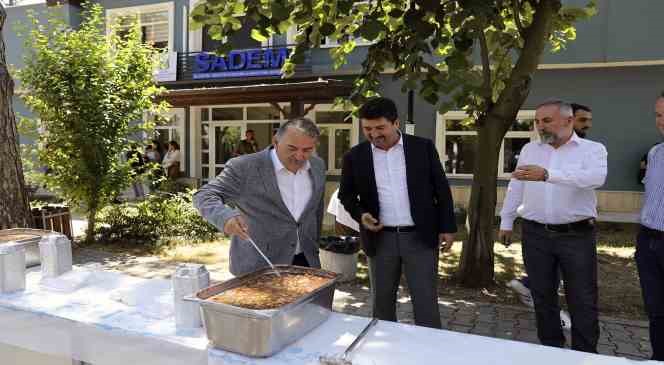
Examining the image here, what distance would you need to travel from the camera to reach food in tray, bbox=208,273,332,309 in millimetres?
1723

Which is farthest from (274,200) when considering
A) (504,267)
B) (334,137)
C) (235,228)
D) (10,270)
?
(334,137)

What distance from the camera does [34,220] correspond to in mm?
7199

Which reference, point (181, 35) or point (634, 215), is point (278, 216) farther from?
point (181, 35)

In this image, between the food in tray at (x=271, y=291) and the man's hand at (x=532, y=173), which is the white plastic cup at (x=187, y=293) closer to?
the food in tray at (x=271, y=291)

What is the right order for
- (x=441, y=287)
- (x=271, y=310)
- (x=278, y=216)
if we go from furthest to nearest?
(x=441, y=287) < (x=278, y=216) < (x=271, y=310)

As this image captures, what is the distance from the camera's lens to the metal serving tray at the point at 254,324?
1.58 metres

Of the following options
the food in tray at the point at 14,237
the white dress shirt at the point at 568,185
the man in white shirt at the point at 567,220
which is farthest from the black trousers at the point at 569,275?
the food in tray at the point at 14,237

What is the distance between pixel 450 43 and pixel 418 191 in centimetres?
308

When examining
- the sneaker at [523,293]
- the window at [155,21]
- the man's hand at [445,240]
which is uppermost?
the window at [155,21]

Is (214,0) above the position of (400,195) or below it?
above

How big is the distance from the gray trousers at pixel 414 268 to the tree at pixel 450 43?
176cm

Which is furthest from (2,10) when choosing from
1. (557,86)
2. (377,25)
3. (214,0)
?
(557,86)

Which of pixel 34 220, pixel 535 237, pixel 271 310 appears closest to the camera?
pixel 271 310

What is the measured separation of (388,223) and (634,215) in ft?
34.2
